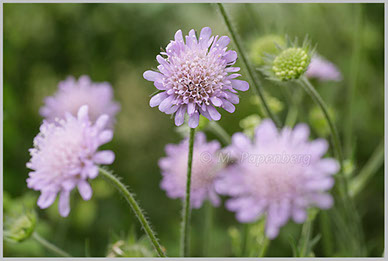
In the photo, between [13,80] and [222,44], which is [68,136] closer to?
[222,44]

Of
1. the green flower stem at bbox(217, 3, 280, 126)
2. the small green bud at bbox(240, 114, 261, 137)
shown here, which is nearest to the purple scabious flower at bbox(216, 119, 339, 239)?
the small green bud at bbox(240, 114, 261, 137)

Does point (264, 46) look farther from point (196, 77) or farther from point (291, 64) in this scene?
point (196, 77)

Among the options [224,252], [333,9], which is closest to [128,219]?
[224,252]

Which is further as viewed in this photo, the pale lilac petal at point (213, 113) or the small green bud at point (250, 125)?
the small green bud at point (250, 125)

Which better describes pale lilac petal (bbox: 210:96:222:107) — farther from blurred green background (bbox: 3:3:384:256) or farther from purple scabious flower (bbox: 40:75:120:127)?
blurred green background (bbox: 3:3:384:256)

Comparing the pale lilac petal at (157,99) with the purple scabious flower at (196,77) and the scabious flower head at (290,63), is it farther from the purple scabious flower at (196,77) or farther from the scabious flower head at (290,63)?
the scabious flower head at (290,63)

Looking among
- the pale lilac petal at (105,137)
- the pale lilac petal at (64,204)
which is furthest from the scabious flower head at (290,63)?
the pale lilac petal at (64,204)
